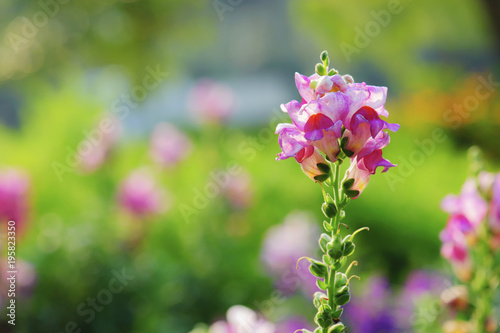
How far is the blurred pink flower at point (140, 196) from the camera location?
10.3ft

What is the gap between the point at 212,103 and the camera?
3.83m

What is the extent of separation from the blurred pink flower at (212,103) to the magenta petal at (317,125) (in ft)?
9.97

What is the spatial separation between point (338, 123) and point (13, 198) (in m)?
2.15

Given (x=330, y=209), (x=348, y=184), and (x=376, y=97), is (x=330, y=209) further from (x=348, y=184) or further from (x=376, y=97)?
(x=376, y=97)

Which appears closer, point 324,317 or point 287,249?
point 324,317

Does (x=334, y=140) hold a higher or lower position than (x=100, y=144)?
lower

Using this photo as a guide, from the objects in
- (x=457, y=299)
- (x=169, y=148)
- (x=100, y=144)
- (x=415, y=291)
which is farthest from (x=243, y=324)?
(x=169, y=148)

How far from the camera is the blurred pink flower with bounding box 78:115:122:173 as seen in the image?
133 inches

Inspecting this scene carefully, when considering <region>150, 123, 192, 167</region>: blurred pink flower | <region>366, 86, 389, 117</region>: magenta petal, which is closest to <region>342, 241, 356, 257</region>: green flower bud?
<region>366, 86, 389, 117</region>: magenta petal

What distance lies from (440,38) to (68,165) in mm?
10088

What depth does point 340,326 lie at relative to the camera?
82cm

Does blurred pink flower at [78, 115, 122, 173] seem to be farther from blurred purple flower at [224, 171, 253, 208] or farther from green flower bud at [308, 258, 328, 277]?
green flower bud at [308, 258, 328, 277]

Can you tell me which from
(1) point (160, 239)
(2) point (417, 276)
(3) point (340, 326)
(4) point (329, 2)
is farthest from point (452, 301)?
(4) point (329, 2)

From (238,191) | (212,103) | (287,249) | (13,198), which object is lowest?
(287,249)
